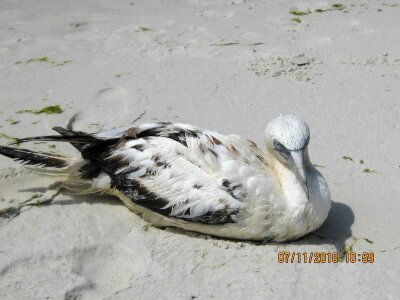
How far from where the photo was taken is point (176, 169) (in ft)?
14.7

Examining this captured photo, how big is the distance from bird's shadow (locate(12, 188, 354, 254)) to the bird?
3.1 inches

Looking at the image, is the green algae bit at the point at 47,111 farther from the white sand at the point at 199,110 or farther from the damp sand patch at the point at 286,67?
the damp sand patch at the point at 286,67

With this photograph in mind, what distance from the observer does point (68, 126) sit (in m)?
5.95

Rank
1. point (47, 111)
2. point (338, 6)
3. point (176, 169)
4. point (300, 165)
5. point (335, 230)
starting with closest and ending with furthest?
point (300, 165) → point (176, 169) → point (335, 230) → point (47, 111) → point (338, 6)

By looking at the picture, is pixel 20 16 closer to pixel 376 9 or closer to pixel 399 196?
pixel 376 9

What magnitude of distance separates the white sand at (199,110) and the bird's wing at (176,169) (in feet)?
0.91

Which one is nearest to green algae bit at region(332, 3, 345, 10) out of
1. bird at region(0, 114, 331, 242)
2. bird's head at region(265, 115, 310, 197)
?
bird at region(0, 114, 331, 242)

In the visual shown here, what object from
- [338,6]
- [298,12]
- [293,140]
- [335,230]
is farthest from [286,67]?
[293,140]

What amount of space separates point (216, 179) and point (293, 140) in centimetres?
61

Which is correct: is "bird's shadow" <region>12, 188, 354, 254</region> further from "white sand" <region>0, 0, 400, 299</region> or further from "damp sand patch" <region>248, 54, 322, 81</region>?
"damp sand patch" <region>248, 54, 322, 81</region>

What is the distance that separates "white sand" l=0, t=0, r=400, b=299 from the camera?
4.14 m

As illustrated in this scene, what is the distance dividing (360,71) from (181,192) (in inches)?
135

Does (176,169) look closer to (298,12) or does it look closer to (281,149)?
(281,149)

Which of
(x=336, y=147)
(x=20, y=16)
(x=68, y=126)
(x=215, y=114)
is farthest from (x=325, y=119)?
(x=20, y=16)
